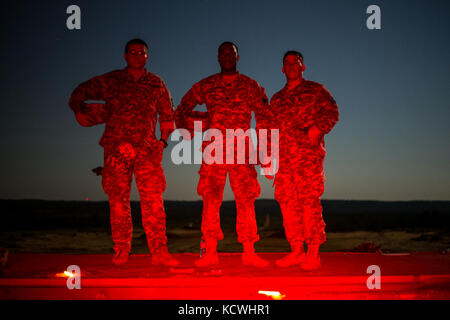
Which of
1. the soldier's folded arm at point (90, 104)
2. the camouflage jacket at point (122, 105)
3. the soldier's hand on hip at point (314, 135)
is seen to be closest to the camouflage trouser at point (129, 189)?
the camouflage jacket at point (122, 105)

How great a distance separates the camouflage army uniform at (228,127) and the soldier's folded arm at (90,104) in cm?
89

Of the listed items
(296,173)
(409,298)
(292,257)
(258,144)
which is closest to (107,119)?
(258,144)

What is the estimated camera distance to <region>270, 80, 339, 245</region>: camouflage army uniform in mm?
4039

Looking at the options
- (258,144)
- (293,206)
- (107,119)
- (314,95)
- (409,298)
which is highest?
(314,95)

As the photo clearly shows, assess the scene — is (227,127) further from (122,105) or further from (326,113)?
(122,105)

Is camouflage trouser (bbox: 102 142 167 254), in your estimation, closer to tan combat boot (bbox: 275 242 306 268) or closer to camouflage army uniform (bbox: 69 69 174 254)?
camouflage army uniform (bbox: 69 69 174 254)

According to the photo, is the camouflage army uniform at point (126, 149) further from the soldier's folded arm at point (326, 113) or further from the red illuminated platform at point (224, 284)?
the soldier's folded arm at point (326, 113)

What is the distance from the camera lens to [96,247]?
1032 cm

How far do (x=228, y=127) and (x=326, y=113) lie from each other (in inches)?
44.9

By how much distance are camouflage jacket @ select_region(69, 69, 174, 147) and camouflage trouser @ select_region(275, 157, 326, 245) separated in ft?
5.04

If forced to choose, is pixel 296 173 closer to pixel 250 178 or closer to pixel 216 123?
pixel 250 178

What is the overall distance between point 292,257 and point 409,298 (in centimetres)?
127

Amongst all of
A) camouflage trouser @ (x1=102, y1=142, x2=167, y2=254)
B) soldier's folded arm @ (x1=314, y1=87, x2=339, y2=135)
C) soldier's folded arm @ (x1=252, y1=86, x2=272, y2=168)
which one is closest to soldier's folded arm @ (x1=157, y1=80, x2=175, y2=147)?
camouflage trouser @ (x1=102, y1=142, x2=167, y2=254)

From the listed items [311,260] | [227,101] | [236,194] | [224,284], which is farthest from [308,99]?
[224,284]
